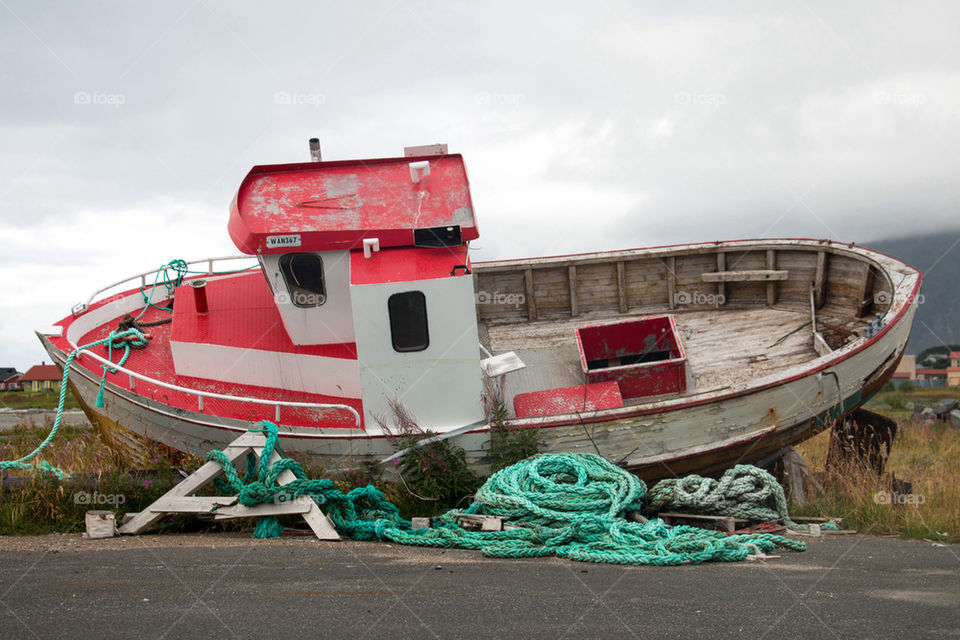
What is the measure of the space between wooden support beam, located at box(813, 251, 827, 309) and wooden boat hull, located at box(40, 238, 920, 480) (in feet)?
10.3

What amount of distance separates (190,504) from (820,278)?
9.88 metres

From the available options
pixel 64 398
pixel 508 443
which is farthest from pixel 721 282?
pixel 64 398

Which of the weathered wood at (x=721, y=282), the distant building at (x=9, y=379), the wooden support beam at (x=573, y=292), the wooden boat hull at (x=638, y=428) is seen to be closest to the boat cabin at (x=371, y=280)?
the wooden boat hull at (x=638, y=428)

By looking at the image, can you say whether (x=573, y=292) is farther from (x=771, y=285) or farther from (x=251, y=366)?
(x=251, y=366)

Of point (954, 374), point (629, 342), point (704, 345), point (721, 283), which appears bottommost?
point (954, 374)

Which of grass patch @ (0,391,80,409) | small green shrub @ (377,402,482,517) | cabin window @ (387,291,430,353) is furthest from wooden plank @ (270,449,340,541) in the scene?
grass patch @ (0,391,80,409)

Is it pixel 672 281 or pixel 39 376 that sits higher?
pixel 672 281

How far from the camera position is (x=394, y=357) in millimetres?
8562

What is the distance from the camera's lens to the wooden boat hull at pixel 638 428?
8.48m

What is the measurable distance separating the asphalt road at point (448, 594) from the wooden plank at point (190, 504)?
556mm

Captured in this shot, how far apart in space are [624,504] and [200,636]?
4.03m

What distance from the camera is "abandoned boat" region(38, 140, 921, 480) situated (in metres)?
8.56

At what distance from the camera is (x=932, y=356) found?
3543 inches

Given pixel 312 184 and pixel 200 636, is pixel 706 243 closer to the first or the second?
pixel 312 184
